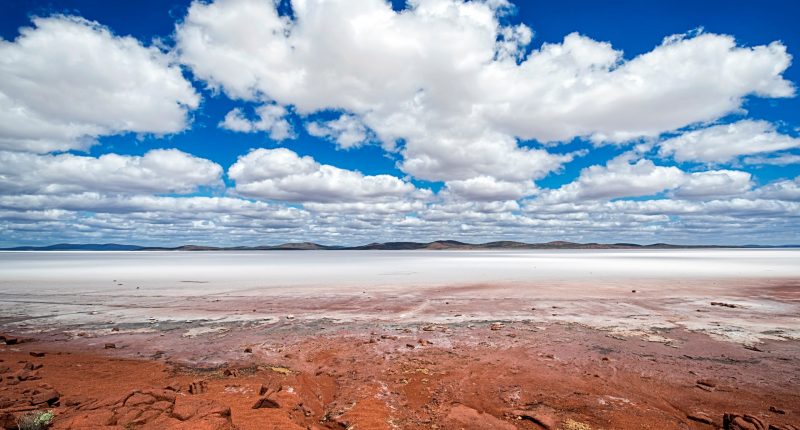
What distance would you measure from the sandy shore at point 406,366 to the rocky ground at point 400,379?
38 mm

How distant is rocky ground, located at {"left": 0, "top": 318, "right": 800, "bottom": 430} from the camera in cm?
641

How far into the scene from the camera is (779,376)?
26.9 ft

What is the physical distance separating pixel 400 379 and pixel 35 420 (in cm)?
586

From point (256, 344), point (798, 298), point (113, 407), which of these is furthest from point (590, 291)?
point (113, 407)

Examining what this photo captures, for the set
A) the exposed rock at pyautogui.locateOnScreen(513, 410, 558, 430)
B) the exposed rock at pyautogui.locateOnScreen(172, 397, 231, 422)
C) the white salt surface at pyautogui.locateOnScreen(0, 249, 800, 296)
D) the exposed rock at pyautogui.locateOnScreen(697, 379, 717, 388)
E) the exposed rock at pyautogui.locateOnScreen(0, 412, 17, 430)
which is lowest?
the white salt surface at pyautogui.locateOnScreen(0, 249, 800, 296)

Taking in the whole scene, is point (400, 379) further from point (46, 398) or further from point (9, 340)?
point (9, 340)

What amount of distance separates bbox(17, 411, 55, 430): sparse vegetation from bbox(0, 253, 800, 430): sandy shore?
0.86 feet

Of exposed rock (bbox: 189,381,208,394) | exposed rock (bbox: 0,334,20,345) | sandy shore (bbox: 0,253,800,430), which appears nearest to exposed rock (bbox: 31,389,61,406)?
sandy shore (bbox: 0,253,800,430)

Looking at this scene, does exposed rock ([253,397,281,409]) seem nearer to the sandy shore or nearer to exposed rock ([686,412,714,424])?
the sandy shore

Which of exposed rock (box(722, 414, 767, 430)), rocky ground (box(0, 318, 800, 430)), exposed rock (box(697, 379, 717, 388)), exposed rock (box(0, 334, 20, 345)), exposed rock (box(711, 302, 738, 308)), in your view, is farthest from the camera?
exposed rock (box(711, 302, 738, 308))

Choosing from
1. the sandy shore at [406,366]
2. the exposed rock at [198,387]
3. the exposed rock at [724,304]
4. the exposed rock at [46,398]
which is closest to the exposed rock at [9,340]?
the sandy shore at [406,366]

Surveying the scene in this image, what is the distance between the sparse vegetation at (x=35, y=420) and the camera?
555cm

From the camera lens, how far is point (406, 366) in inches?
357

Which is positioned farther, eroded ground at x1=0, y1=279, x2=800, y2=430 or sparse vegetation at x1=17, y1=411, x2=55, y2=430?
eroded ground at x1=0, y1=279, x2=800, y2=430
